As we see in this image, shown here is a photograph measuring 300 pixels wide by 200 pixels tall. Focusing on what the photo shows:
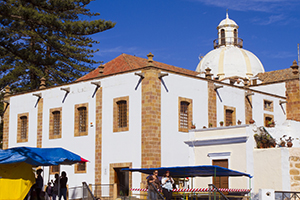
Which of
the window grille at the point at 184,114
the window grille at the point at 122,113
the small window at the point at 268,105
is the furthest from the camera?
the small window at the point at 268,105

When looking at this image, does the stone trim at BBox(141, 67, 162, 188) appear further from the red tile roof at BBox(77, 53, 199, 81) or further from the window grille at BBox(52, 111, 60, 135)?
the window grille at BBox(52, 111, 60, 135)

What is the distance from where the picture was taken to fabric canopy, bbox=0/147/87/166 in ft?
43.4

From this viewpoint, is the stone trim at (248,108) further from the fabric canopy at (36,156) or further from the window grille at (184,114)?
the fabric canopy at (36,156)

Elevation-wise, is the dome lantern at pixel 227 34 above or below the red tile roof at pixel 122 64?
above

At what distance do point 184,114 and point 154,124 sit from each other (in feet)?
8.21

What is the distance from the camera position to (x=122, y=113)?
2411 centimetres

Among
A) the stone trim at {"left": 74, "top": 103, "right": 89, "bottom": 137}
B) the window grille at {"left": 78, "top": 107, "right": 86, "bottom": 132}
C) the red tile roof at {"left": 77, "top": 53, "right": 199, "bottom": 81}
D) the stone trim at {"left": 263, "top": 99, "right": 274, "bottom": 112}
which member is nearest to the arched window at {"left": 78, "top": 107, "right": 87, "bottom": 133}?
the window grille at {"left": 78, "top": 107, "right": 86, "bottom": 132}

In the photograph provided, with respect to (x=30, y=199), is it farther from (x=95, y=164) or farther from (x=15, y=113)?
(x=15, y=113)

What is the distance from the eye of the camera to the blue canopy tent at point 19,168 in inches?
520

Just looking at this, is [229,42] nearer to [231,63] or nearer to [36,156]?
[231,63]

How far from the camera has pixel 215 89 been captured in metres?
26.0

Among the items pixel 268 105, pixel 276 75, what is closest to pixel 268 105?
pixel 268 105

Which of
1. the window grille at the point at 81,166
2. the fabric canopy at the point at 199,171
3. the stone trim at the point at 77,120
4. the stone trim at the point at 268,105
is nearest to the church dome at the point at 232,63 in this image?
the stone trim at the point at 268,105

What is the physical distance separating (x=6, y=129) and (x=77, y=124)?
6799 mm
